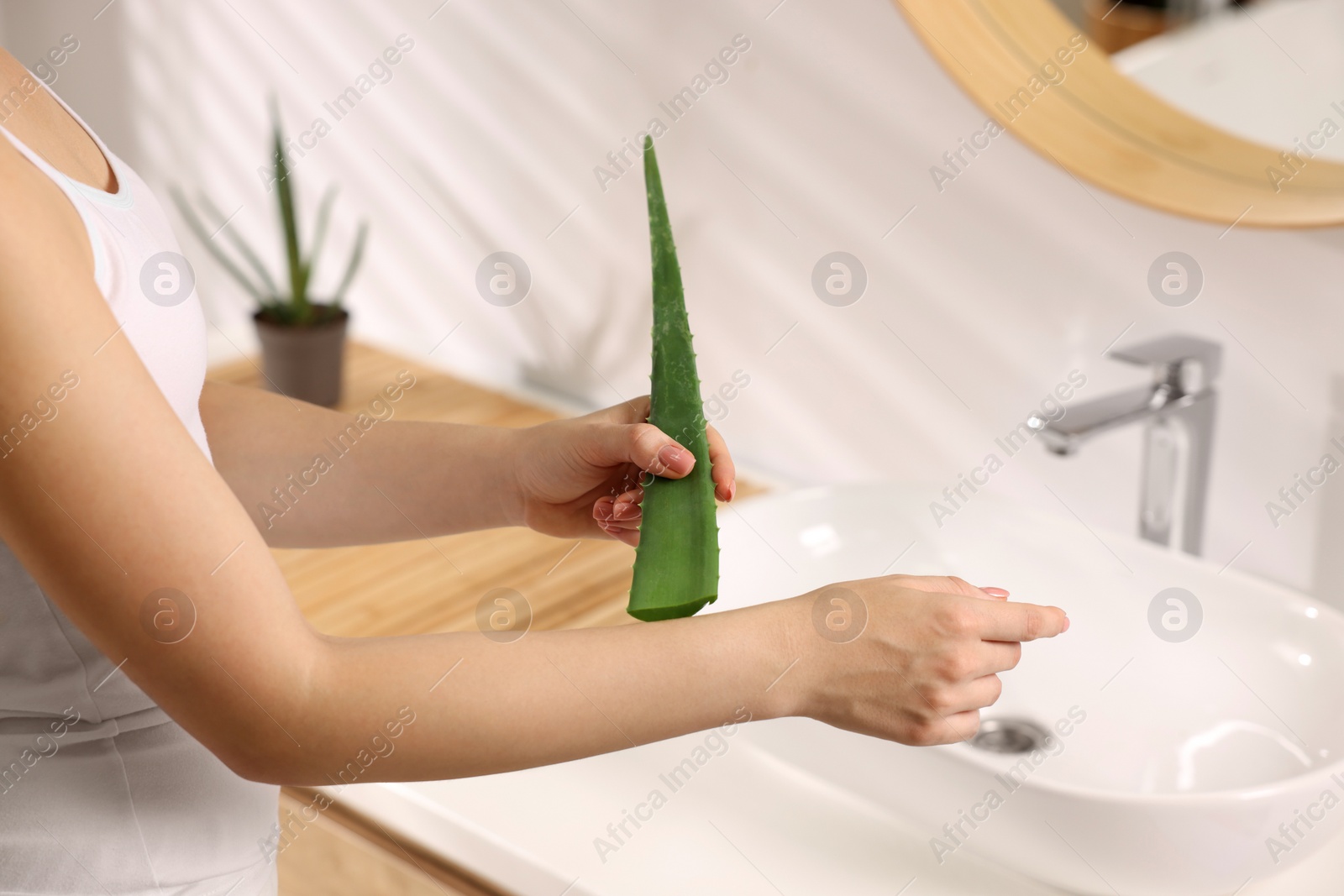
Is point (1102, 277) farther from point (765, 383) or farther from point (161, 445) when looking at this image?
point (161, 445)

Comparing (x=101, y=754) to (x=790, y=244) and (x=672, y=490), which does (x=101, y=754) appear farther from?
(x=790, y=244)

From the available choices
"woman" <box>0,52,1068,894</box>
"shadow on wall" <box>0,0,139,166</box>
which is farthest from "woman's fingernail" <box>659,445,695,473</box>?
"shadow on wall" <box>0,0,139,166</box>

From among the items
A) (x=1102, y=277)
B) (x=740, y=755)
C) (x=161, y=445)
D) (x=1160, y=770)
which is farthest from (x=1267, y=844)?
(x=161, y=445)

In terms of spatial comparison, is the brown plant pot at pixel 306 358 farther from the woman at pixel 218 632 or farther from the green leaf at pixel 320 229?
the woman at pixel 218 632

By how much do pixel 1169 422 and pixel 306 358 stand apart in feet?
2.78

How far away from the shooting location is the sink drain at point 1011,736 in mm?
773

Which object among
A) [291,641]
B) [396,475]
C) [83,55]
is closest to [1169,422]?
[396,475]

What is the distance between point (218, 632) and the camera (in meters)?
0.39

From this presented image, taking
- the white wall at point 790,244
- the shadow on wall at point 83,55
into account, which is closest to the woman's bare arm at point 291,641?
the white wall at point 790,244

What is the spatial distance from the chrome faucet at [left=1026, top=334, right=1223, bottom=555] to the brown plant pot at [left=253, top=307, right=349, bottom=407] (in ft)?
2.52

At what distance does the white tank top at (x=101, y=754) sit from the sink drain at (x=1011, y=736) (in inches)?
19.3

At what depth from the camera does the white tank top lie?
1.66 ft

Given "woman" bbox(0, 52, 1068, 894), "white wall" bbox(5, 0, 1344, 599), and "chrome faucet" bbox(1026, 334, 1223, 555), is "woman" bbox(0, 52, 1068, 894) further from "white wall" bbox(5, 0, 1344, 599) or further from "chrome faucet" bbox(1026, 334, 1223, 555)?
"white wall" bbox(5, 0, 1344, 599)

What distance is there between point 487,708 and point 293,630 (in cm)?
8
